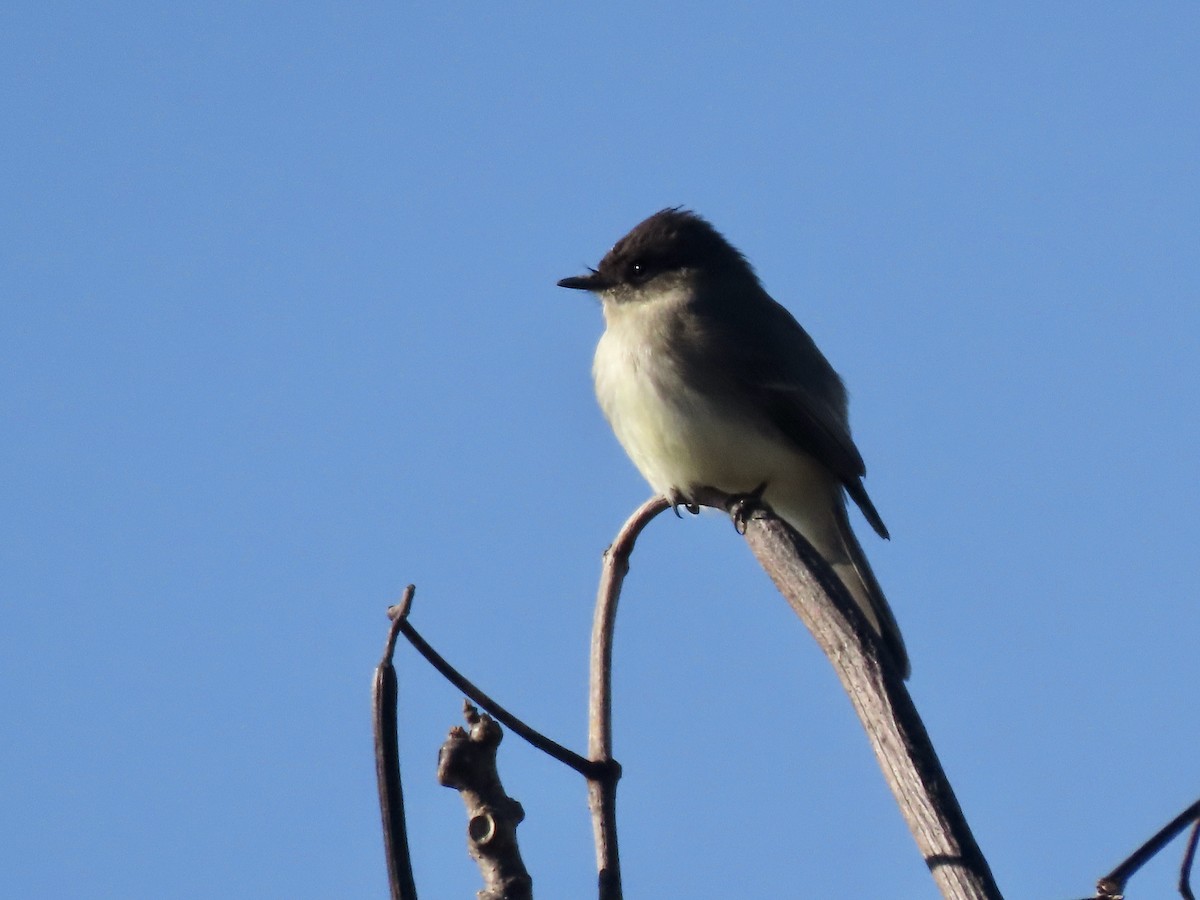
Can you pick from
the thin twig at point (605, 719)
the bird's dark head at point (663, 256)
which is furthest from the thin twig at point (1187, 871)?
the bird's dark head at point (663, 256)

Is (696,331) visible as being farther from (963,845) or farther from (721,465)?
(963,845)

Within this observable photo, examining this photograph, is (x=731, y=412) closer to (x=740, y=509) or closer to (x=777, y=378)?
(x=777, y=378)

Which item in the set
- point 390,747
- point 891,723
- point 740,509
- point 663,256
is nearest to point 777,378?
point 663,256

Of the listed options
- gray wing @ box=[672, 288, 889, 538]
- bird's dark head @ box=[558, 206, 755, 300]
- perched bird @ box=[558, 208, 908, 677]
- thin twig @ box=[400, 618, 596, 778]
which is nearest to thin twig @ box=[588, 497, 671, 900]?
thin twig @ box=[400, 618, 596, 778]

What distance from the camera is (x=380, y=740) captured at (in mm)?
1848

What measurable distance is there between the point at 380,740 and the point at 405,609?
0.15 meters

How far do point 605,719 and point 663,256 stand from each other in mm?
5493

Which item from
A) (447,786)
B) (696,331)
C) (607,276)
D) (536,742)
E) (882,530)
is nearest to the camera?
(447,786)

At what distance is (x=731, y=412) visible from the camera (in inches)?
263

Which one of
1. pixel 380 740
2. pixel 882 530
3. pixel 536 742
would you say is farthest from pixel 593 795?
pixel 882 530

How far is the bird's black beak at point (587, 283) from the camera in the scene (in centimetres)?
751

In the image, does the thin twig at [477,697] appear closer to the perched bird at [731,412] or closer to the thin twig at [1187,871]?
the thin twig at [1187,871]

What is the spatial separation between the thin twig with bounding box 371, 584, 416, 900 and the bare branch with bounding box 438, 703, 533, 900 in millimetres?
78

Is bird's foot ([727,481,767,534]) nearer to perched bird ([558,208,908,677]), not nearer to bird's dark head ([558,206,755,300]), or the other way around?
perched bird ([558,208,908,677])
